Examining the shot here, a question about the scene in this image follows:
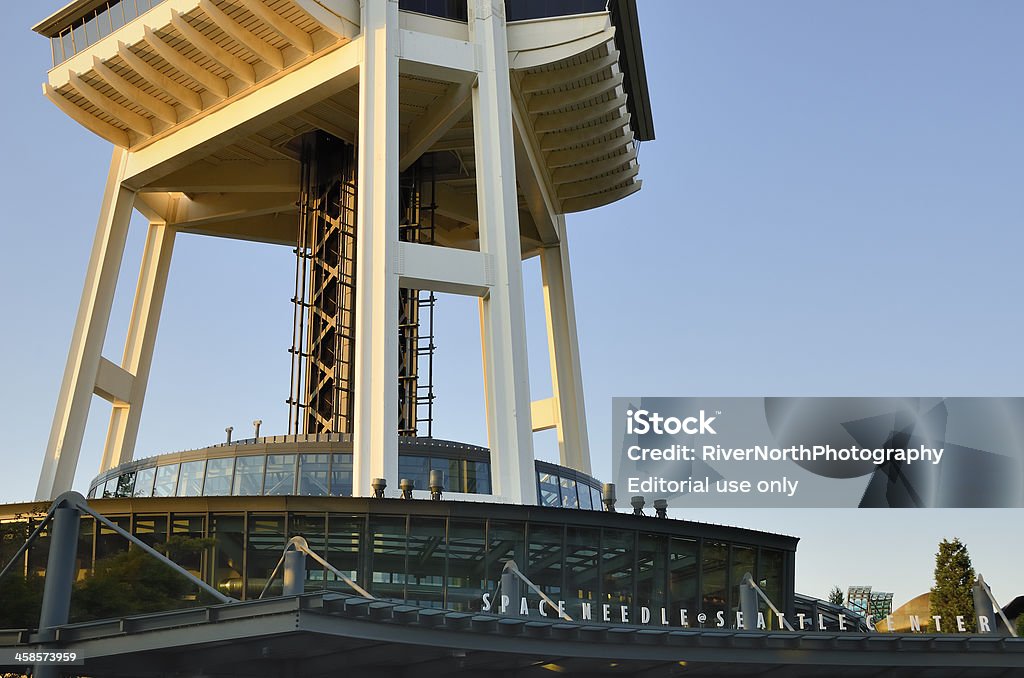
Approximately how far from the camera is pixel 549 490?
39.8 m

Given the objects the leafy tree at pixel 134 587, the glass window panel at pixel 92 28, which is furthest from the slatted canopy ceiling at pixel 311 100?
the leafy tree at pixel 134 587

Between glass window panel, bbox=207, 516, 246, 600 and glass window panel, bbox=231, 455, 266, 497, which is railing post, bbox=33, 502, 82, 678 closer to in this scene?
glass window panel, bbox=207, 516, 246, 600

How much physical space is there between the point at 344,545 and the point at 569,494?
35.6 ft

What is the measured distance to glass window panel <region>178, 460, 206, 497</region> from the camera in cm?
3838

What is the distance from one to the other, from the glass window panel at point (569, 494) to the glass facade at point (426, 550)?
6217mm

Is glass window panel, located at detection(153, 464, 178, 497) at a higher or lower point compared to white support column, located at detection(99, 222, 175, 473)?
lower

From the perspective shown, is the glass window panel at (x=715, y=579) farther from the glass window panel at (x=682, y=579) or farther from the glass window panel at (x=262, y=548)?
the glass window panel at (x=262, y=548)

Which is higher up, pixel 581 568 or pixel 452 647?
pixel 581 568

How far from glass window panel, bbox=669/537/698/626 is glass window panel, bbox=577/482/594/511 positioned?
6373mm

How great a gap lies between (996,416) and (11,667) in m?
38.2

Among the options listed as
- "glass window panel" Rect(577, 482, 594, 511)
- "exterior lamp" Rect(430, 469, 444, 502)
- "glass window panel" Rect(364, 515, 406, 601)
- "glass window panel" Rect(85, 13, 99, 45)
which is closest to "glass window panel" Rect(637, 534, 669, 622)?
"exterior lamp" Rect(430, 469, 444, 502)

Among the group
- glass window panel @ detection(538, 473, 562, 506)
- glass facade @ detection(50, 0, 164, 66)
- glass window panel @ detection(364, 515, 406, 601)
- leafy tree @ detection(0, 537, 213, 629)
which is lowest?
leafy tree @ detection(0, 537, 213, 629)

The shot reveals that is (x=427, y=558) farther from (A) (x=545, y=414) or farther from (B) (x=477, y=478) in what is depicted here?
(A) (x=545, y=414)

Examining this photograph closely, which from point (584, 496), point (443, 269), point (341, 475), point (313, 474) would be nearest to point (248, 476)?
point (313, 474)
